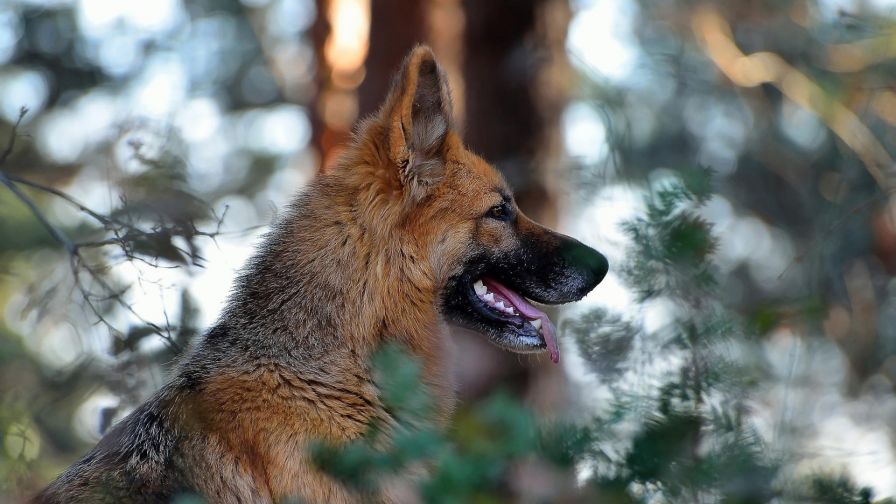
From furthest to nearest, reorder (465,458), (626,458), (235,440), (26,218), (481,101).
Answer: (26,218)
(481,101)
(235,440)
(626,458)
(465,458)

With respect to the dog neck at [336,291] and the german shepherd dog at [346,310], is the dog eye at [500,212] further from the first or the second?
the dog neck at [336,291]

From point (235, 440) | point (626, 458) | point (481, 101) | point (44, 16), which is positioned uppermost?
point (626, 458)

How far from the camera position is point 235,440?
506cm

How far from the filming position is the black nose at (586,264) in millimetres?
6430

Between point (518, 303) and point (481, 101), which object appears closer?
point (518, 303)

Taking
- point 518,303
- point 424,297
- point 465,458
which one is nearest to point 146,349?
point 424,297

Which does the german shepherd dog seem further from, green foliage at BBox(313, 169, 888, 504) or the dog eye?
green foliage at BBox(313, 169, 888, 504)

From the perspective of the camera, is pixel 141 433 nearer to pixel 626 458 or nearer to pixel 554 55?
pixel 626 458

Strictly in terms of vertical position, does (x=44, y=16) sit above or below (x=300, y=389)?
below

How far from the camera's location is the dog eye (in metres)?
6.35

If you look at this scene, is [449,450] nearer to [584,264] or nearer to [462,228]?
[462,228]

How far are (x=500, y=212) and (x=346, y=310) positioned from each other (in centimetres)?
134

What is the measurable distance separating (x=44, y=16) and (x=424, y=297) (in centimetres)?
1607

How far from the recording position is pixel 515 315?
6.45m
